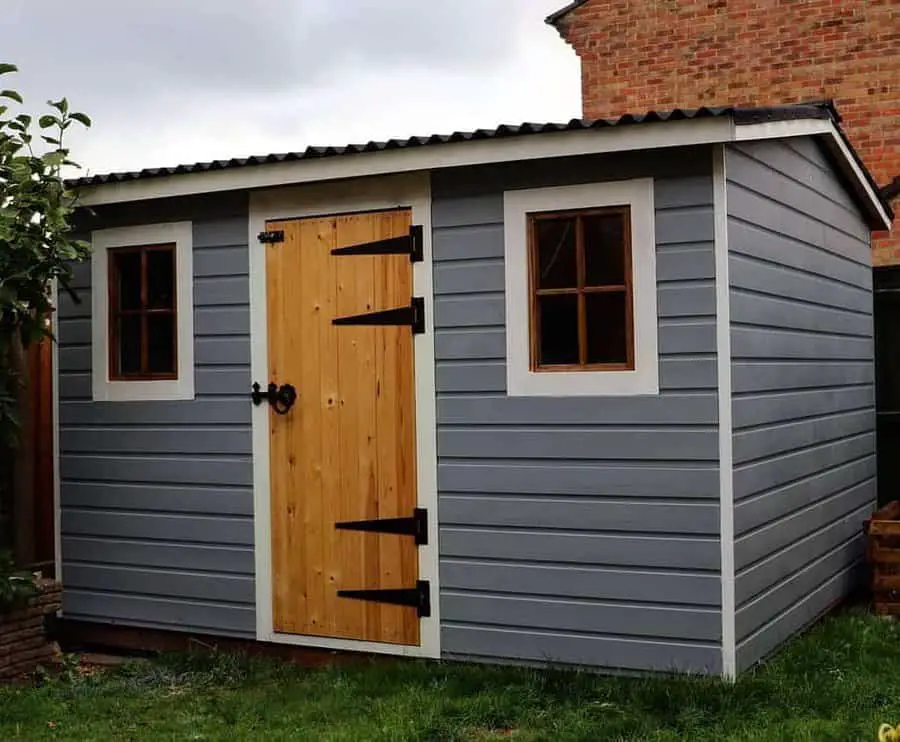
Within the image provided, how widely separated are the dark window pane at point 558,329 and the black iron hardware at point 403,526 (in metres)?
1.02

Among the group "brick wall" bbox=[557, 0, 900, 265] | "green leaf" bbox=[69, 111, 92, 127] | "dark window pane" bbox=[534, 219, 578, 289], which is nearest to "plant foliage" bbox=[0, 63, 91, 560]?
"green leaf" bbox=[69, 111, 92, 127]

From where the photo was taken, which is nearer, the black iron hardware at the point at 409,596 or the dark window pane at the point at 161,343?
the black iron hardware at the point at 409,596

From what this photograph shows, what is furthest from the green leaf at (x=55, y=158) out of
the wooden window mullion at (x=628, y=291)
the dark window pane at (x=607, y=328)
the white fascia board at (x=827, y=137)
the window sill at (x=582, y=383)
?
the white fascia board at (x=827, y=137)

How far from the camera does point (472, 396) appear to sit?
6.20 metres

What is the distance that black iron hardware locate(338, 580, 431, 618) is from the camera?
20.6 feet

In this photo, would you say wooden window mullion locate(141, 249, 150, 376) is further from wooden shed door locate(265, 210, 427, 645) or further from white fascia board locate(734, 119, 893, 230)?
white fascia board locate(734, 119, 893, 230)

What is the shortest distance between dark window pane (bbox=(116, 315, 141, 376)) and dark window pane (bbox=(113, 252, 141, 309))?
0.09 meters

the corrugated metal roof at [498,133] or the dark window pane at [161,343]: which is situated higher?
the corrugated metal roof at [498,133]

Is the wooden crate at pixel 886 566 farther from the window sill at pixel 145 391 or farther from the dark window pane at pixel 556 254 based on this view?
the window sill at pixel 145 391

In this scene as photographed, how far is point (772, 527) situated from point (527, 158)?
87.2 inches

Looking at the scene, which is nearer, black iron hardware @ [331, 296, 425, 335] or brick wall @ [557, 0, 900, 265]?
black iron hardware @ [331, 296, 425, 335]

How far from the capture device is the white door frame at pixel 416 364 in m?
6.29

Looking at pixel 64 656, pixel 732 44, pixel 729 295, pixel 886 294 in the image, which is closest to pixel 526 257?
pixel 729 295

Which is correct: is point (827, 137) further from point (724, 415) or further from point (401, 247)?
point (401, 247)
